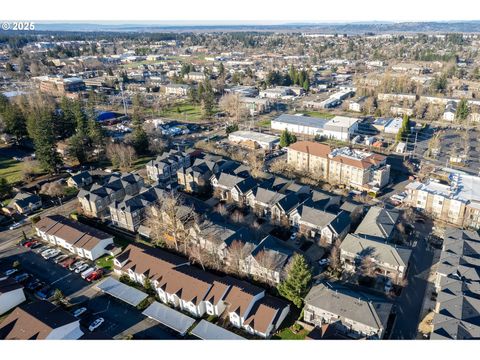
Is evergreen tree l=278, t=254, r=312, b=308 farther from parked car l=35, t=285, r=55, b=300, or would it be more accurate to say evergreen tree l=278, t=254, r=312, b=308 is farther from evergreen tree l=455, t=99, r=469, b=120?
evergreen tree l=455, t=99, r=469, b=120

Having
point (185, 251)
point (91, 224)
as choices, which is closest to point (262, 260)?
point (185, 251)

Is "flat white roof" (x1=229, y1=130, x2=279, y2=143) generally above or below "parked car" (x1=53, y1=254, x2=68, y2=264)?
above

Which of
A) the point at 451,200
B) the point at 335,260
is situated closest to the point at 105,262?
the point at 335,260

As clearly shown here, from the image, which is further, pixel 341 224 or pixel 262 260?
pixel 341 224

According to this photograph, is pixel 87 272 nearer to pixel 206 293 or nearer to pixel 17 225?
pixel 206 293

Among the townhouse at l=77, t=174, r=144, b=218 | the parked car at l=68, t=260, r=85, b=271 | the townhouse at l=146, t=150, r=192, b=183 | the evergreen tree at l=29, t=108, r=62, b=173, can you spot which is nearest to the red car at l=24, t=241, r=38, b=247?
the townhouse at l=77, t=174, r=144, b=218

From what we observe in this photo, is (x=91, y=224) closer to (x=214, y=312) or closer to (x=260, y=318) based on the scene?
(x=214, y=312)
